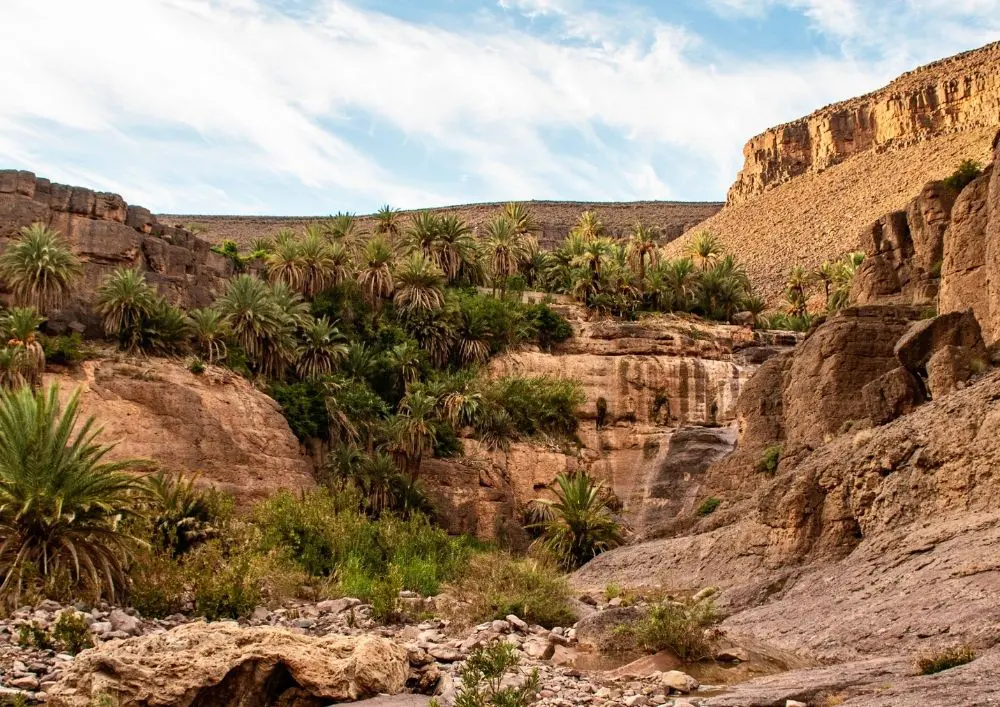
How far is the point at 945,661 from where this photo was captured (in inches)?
423

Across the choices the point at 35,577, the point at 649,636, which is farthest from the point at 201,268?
the point at 649,636

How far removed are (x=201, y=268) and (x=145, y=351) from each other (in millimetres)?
8709

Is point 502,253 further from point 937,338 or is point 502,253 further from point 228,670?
point 228,670

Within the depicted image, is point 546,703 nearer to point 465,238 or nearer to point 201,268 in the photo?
point 201,268

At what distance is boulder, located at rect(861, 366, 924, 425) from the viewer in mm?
21984

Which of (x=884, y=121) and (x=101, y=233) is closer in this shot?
(x=101, y=233)

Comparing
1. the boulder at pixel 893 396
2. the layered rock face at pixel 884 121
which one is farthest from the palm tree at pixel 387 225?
the layered rock face at pixel 884 121

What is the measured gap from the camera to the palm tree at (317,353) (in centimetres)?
3894

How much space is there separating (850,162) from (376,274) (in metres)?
Answer: 72.8

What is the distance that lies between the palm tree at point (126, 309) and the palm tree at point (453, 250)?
54.2ft

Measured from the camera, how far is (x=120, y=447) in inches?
1193

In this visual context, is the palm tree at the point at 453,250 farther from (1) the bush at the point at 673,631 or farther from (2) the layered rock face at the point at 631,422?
(1) the bush at the point at 673,631

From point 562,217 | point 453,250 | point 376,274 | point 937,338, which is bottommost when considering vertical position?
point 937,338

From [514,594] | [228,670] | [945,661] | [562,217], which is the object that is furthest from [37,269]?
[562,217]
